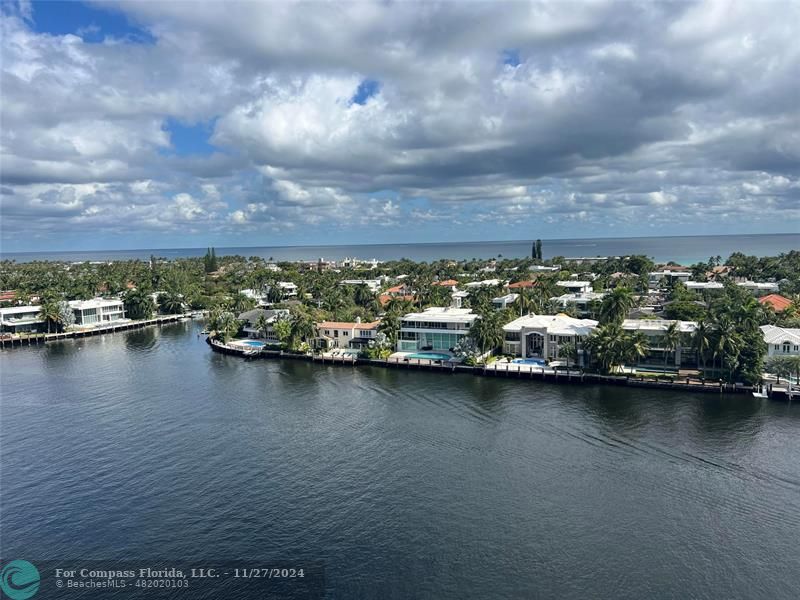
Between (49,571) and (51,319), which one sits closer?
(49,571)

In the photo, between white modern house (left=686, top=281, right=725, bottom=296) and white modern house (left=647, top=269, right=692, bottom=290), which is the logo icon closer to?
white modern house (left=686, top=281, right=725, bottom=296)

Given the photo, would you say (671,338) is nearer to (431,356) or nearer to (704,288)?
(431,356)

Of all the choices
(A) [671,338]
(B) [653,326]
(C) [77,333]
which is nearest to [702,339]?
(A) [671,338]

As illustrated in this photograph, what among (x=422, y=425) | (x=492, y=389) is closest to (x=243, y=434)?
(x=422, y=425)

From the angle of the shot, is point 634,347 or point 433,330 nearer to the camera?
point 634,347

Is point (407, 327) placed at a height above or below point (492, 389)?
above

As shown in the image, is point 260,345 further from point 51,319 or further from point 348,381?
point 51,319
